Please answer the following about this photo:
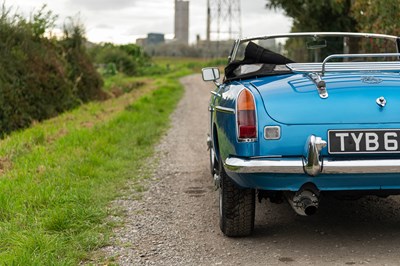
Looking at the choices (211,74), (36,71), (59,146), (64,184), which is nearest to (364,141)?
(211,74)

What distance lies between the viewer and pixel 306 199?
173 inches

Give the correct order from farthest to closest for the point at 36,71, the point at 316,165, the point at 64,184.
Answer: the point at 36,71
the point at 64,184
the point at 316,165

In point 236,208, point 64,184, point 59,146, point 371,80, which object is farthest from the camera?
point 59,146

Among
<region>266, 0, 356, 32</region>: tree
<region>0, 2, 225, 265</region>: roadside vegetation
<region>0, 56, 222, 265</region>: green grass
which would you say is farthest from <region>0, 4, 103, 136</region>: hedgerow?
<region>266, 0, 356, 32</region>: tree

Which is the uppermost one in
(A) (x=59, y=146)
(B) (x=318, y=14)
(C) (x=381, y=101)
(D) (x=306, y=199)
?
(B) (x=318, y=14)

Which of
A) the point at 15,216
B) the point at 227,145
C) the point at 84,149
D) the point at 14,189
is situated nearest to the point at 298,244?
the point at 227,145

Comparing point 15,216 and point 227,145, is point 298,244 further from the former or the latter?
point 15,216

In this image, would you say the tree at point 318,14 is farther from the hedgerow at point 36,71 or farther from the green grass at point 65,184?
the green grass at point 65,184

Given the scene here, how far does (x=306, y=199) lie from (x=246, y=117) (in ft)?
2.39

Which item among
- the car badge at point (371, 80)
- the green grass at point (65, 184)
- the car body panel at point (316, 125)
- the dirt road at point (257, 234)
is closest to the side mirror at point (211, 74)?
→ the dirt road at point (257, 234)

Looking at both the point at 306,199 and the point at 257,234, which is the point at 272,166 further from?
the point at 257,234

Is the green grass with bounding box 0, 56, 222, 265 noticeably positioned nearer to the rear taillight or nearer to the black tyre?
the black tyre

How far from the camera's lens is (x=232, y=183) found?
4.66 m

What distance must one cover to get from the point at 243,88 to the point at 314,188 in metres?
0.89
